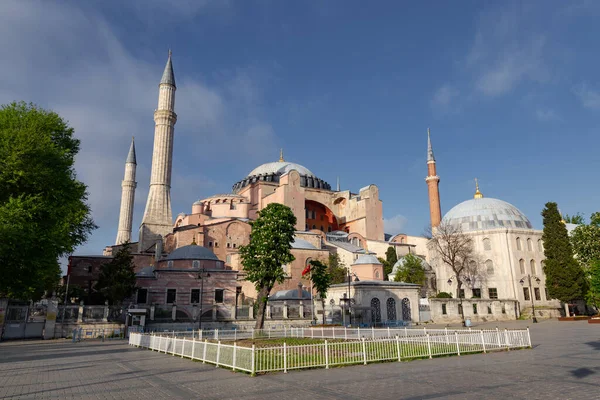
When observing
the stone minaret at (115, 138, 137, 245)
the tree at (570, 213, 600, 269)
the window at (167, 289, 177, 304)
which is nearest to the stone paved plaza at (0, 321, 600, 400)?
the window at (167, 289, 177, 304)

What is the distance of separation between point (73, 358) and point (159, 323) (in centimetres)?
1418

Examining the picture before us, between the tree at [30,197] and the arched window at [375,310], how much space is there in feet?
68.6

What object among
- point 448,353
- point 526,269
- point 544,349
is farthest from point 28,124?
point 526,269

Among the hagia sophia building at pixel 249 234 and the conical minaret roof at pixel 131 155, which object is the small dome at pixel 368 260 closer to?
the hagia sophia building at pixel 249 234

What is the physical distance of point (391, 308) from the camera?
103 feet

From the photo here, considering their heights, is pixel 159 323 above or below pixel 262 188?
below

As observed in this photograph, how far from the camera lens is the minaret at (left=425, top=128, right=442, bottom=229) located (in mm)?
53469

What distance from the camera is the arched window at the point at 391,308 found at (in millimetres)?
31359

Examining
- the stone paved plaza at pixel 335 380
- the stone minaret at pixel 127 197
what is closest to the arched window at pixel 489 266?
the stone paved plaza at pixel 335 380

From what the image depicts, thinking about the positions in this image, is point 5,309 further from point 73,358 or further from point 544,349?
point 544,349

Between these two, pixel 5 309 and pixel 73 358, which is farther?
pixel 5 309

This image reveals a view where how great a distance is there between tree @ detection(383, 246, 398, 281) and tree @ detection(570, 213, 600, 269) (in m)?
18.5

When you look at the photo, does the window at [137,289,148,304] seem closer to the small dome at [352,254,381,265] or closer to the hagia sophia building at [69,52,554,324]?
the hagia sophia building at [69,52,554,324]

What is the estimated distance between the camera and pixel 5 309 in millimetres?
23109
